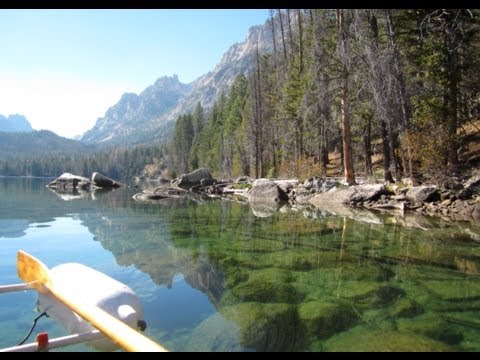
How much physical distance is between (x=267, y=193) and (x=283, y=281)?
1930 cm

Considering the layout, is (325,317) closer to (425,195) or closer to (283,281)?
(283,281)

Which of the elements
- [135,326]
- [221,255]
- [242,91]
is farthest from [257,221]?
[242,91]

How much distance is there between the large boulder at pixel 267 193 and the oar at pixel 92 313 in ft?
63.7

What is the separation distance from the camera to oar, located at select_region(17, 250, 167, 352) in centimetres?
332

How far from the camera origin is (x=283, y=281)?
6898mm

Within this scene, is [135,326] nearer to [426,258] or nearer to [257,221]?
[426,258]

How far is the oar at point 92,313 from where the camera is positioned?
332cm

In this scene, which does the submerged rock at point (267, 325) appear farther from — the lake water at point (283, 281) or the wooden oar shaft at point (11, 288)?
the wooden oar shaft at point (11, 288)

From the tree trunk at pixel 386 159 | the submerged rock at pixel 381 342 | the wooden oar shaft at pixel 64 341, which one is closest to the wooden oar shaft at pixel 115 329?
the wooden oar shaft at pixel 64 341

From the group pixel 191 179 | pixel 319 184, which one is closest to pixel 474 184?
pixel 319 184

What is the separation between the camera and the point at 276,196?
25141 mm

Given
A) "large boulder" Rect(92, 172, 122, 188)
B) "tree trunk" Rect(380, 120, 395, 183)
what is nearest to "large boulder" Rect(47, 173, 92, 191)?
"large boulder" Rect(92, 172, 122, 188)

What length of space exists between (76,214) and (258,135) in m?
27.5
